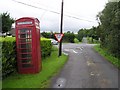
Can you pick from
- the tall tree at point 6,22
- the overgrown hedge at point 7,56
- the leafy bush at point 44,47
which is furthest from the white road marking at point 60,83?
the tall tree at point 6,22

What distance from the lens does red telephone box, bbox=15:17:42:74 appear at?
16531 mm

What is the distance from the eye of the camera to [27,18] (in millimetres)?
16875

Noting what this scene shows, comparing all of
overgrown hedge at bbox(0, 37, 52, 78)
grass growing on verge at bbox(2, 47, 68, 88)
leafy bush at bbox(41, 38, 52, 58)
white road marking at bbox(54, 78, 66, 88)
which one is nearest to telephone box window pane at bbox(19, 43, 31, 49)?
overgrown hedge at bbox(0, 37, 52, 78)

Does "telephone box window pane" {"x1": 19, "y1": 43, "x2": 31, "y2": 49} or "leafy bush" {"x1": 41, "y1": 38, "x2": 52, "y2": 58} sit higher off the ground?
"telephone box window pane" {"x1": 19, "y1": 43, "x2": 31, "y2": 49}

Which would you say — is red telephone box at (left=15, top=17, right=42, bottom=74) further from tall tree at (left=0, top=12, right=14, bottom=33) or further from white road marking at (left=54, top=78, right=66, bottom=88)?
tall tree at (left=0, top=12, right=14, bottom=33)

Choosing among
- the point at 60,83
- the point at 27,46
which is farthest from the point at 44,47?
the point at 60,83

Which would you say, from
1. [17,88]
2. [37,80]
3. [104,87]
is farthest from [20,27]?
[104,87]

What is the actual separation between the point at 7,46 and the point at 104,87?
521cm

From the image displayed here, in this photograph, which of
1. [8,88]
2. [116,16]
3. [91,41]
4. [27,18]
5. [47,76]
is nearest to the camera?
[8,88]

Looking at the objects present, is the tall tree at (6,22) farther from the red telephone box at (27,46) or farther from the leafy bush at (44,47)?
the red telephone box at (27,46)

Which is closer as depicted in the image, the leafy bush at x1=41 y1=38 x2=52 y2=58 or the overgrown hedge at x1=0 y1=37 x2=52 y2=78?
the overgrown hedge at x1=0 y1=37 x2=52 y2=78

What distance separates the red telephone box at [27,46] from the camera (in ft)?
54.2

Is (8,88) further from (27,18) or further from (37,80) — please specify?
(27,18)

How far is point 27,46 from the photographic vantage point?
16.7 meters
